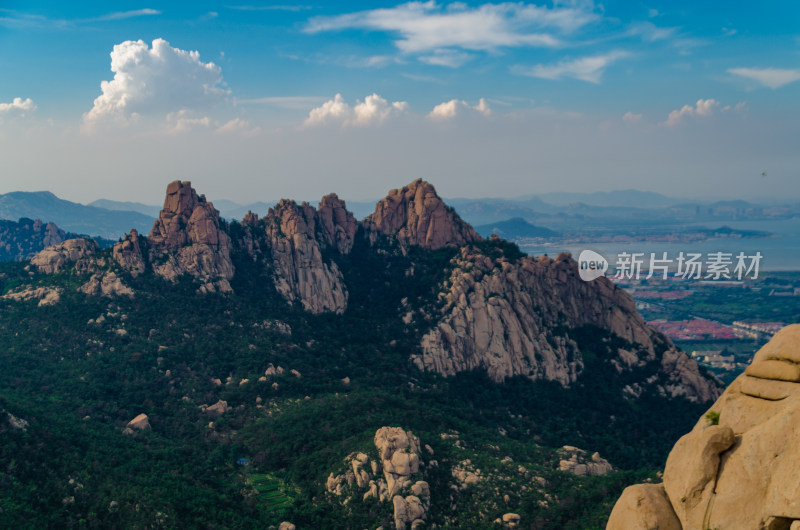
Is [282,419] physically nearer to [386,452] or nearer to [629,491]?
[386,452]

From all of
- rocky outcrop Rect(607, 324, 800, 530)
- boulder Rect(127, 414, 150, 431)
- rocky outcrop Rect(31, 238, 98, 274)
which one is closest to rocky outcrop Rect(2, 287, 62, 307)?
rocky outcrop Rect(31, 238, 98, 274)

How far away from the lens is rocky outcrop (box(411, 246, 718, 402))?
9762cm

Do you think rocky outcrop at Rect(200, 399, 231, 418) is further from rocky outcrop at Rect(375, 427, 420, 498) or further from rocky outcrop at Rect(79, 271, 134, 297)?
rocky outcrop at Rect(79, 271, 134, 297)

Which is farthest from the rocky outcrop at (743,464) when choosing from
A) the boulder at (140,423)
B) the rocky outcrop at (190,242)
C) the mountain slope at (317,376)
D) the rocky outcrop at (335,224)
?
the rocky outcrop at (335,224)

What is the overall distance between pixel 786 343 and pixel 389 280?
318 ft

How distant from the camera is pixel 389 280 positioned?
120 metres

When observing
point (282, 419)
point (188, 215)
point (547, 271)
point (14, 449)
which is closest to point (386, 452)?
point (282, 419)

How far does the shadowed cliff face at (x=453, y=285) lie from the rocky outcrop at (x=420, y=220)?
33 centimetres

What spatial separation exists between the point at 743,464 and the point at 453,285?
82.7m

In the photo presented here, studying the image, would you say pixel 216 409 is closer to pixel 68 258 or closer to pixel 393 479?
pixel 393 479

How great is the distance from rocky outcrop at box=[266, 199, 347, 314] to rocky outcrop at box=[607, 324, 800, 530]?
3508 inches

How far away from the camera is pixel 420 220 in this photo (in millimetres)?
124250

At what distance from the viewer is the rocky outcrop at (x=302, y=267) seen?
110 metres

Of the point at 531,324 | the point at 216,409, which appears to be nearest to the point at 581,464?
the point at 531,324
